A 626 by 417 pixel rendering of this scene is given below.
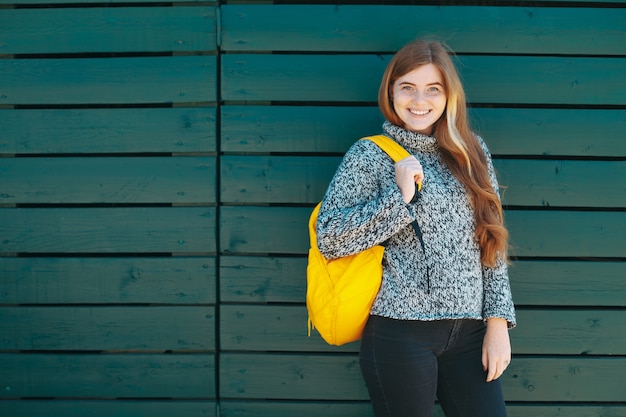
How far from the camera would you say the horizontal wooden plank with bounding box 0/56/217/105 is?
2766mm

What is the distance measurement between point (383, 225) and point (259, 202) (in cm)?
96

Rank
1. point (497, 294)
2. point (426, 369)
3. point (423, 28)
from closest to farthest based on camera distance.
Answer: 1. point (426, 369)
2. point (497, 294)
3. point (423, 28)

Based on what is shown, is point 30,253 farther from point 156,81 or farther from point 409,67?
point 409,67

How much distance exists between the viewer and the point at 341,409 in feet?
9.20

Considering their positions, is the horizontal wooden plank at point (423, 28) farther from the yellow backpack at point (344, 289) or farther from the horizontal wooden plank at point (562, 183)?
the yellow backpack at point (344, 289)

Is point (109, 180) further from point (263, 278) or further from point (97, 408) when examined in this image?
point (97, 408)

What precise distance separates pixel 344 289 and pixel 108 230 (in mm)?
1315

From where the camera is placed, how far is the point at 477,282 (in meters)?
2.04

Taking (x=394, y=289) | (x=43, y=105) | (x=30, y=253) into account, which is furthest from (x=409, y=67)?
(x=30, y=253)

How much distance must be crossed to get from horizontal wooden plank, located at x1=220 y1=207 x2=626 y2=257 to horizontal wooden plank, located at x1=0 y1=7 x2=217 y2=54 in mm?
788

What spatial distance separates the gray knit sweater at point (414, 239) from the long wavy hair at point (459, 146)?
0.04 meters

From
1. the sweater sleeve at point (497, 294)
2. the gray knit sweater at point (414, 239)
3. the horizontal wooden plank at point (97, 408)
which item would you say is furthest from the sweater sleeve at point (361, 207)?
the horizontal wooden plank at point (97, 408)

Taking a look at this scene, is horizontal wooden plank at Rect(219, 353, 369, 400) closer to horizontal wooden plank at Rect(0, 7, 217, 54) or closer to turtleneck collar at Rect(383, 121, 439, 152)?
turtleneck collar at Rect(383, 121, 439, 152)

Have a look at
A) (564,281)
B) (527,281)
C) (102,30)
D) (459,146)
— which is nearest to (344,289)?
(459,146)
